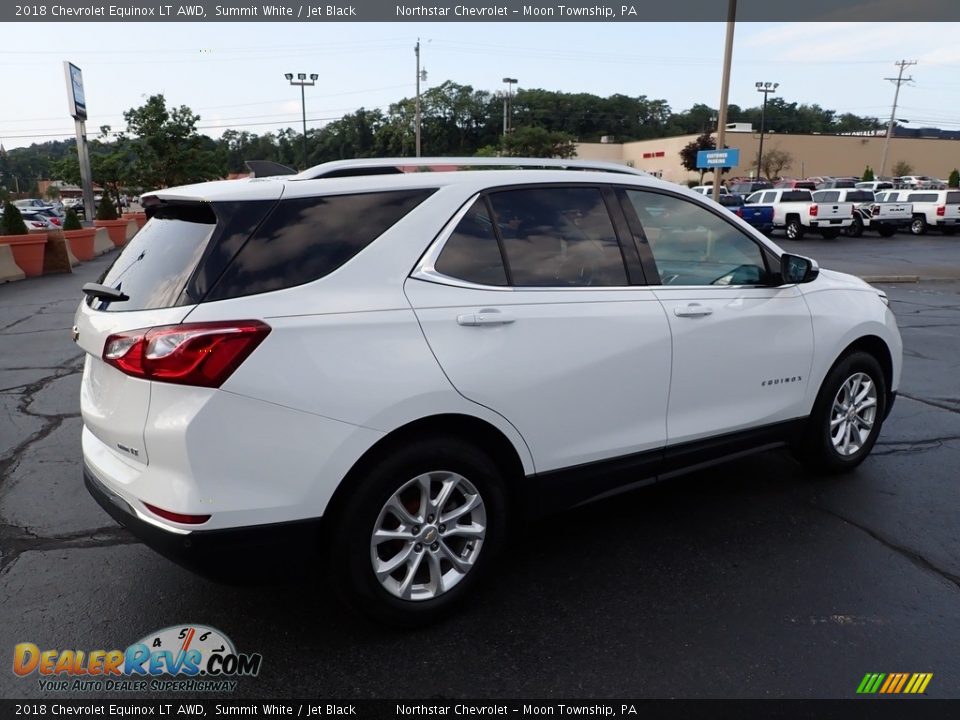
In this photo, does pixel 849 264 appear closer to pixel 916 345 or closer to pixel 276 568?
pixel 916 345

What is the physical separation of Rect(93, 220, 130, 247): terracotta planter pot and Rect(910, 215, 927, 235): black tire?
102 feet

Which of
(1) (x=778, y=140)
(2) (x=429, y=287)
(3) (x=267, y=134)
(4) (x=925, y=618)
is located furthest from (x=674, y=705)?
(3) (x=267, y=134)

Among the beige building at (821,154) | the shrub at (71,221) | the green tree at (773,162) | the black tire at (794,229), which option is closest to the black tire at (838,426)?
the shrub at (71,221)

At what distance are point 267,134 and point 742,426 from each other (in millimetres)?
132495

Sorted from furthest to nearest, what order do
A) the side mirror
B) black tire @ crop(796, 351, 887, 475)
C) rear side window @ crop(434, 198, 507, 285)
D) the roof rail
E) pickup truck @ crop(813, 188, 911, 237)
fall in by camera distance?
pickup truck @ crop(813, 188, 911, 237)
black tire @ crop(796, 351, 887, 475)
the side mirror
the roof rail
rear side window @ crop(434, 198, 507, 285)

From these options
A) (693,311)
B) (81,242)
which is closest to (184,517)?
(693,311)

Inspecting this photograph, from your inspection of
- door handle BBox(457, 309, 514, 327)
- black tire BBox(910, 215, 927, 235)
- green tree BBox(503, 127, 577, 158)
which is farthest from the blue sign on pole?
green tree BBox(503, 127, 577, 158)

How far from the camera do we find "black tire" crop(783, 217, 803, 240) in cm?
2839

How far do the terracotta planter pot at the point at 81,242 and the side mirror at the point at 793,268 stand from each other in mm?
20029

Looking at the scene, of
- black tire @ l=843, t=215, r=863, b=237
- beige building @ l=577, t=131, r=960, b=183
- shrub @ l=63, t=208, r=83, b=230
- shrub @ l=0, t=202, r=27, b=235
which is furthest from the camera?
beige building @ l=577, t=131, r=960, b=183

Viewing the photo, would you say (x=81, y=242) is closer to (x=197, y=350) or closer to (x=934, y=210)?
(x=197, y=350)

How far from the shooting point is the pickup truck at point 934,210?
96.0 feet

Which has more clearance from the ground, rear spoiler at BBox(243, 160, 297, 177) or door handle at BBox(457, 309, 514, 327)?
rear spoiler at BBox(243, 160, 297, 177)

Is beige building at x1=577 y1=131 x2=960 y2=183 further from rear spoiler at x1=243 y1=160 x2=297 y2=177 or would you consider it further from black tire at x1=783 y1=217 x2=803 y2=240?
rear spoiler at x1=243 y1=160 x2=297 y2=177
